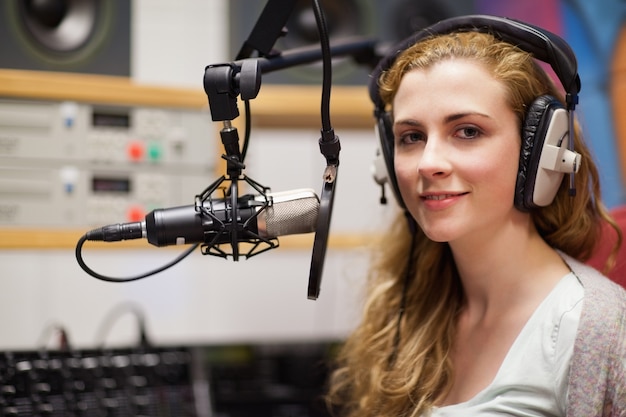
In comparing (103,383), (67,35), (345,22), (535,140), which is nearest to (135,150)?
(67,35)

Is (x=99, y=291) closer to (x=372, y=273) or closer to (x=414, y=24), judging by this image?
(x=372, y=273)

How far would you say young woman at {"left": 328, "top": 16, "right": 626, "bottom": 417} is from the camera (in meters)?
0.98

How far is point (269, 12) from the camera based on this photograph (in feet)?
3.58

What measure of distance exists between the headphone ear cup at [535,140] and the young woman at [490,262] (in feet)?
0.05

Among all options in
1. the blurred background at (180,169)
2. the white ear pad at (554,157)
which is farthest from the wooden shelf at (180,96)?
the white ear pad at (554,157)

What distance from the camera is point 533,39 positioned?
103 centimetres

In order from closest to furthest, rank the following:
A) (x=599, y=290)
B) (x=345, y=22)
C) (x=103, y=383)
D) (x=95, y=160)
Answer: (x=599, y=290)
(x=103, y=383)
(x=95, y=160)
(x=345, y=22)

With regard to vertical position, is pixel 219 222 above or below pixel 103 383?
above

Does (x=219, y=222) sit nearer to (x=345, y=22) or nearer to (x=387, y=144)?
(x=387, y=144)

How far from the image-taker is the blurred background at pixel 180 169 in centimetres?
154

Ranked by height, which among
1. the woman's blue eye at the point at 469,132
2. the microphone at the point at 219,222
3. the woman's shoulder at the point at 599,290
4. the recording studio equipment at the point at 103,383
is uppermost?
the woman's blue eye at the point at 469,132

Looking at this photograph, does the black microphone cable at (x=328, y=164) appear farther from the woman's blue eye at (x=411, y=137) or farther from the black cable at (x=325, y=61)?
the woman's blue eye at (x=411, y=137)

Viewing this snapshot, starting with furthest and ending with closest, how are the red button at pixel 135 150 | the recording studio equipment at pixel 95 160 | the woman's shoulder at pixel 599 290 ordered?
the red button at pixel 135 150
the recording studio equipment at pixel 95 160
the woman's shoulder at pixel 599 290

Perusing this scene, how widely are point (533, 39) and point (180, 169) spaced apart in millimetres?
910
